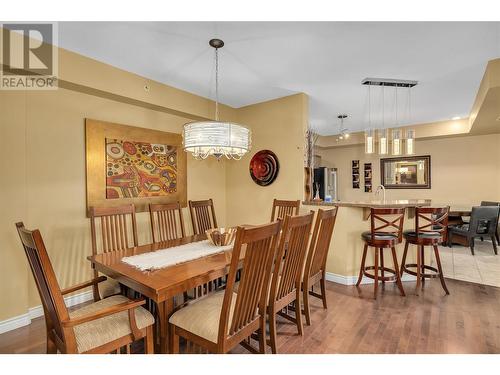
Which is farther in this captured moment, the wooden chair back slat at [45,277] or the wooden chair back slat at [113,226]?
the wooden chair back slat at [113,226]

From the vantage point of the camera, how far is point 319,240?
2350mm

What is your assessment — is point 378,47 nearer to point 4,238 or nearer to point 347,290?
point 347,290

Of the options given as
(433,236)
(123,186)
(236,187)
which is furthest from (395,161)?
(123,186)

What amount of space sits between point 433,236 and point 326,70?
7.34 ft

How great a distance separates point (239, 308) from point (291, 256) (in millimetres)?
605

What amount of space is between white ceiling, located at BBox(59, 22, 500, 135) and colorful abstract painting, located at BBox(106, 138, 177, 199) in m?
0.87

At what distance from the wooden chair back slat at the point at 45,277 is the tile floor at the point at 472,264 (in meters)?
4.33

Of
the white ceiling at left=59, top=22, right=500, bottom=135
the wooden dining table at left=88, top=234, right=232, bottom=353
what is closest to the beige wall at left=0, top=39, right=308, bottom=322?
the white ceiling at left=59, top=22, right=500, bottom=135

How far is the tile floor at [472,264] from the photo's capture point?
3.55 meters

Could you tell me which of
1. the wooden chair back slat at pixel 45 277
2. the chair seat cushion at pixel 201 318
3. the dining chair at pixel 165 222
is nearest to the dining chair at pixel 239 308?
the chair seat cushion at pixel 201 318

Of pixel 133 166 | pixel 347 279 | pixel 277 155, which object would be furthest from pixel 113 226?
pixel 347 279

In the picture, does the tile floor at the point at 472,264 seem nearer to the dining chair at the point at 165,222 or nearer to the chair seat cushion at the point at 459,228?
the chair seat cushion at the point at 459,228

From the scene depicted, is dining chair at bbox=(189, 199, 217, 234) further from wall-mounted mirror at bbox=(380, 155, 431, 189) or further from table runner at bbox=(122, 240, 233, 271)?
wall-mounted mirror at bbox=(380, 155, 431, 189)

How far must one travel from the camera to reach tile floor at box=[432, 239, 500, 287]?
355cm
